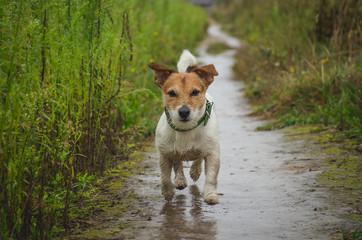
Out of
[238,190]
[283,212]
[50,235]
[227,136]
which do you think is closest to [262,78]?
[227,136]

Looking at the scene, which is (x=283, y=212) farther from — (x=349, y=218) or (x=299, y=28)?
(x=299, y=28)

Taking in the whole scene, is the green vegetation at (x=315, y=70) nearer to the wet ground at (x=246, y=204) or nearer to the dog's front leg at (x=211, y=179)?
the wet ground at (x=246, y=204)

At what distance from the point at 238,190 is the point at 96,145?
1.66 metres

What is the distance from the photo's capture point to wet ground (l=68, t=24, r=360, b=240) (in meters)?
3.71

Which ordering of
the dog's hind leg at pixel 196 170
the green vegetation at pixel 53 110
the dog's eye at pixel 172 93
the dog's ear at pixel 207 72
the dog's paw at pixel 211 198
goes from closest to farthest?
the green vegetation at pixel 53 110
the dog's paw at pixel 211 198
the dog's eye at pixel 172 93
the dog's ear at pixel 207 72
the dog's hind leg at pixel 196 170

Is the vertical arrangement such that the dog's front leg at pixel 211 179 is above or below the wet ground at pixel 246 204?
above

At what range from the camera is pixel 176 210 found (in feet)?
14.3

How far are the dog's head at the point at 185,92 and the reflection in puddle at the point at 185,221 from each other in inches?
31.0

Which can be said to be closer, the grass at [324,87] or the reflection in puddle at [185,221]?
the reflection in puddle at [185,221]

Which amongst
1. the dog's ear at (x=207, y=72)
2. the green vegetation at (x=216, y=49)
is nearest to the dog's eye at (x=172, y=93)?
the dog's ear at (x=207, y=72)

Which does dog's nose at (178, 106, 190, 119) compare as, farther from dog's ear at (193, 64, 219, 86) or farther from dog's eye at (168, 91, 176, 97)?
dog's ear at (193, 64, 219, 86)

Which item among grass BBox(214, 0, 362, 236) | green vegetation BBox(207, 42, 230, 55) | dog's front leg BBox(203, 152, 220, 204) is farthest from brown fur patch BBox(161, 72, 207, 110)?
green vegetation BBox(207, 42, 230, 55)

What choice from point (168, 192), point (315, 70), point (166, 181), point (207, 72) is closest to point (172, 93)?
point (207, 72)

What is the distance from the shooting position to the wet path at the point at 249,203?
3.72 meters
